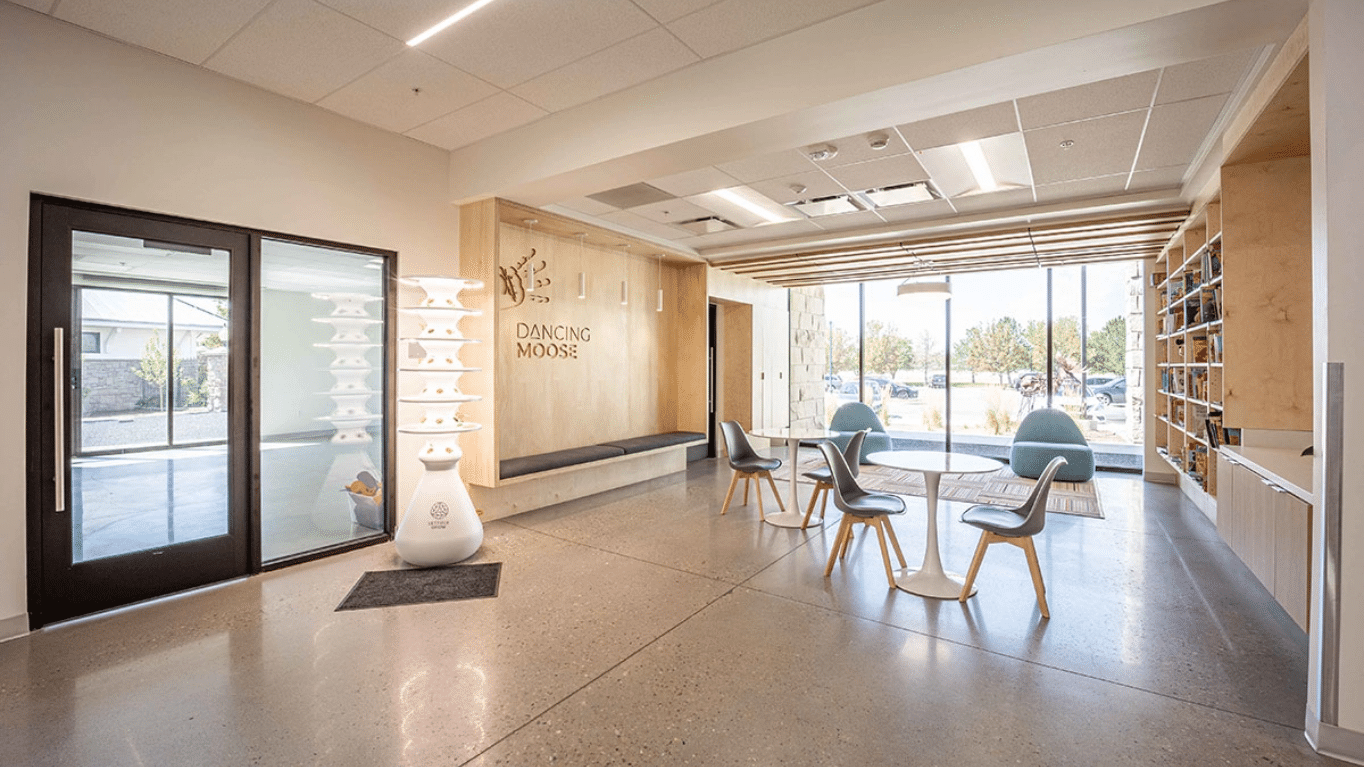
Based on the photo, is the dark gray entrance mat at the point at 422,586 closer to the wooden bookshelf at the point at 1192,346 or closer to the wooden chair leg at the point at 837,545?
the wooden chair leg at the point at 837,545

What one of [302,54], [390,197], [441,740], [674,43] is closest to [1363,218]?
[674,43]

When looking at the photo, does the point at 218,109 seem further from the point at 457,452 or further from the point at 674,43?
the point at 674,43

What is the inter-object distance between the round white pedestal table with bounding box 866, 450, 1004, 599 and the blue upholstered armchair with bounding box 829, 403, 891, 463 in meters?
4.32

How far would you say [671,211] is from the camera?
644 centimetres

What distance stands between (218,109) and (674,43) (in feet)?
9.96

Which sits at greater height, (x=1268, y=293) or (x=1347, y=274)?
(x=1268, y=293)

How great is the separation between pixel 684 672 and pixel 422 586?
2.10m

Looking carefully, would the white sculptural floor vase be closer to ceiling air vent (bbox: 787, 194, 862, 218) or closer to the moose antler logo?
the moose antler logo

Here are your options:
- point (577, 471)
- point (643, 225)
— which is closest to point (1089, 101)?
point (643, 225)

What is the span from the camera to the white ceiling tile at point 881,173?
16.1 feet

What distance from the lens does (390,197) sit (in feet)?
16.2

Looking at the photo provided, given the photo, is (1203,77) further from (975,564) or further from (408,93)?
(408,93)

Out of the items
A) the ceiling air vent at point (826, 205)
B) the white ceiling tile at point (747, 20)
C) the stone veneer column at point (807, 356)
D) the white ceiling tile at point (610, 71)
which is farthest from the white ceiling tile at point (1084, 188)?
the stone veneer column at point (807, 356)

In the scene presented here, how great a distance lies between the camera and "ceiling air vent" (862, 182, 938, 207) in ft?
18.2
